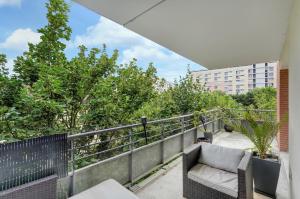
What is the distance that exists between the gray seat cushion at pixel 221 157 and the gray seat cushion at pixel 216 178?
70 mm

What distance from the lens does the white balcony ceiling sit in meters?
1.91

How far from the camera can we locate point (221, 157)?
2.67 metres

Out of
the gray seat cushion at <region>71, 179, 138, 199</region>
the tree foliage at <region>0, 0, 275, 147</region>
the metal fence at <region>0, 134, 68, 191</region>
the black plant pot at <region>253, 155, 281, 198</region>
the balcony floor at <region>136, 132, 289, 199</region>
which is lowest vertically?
the balcony floor at <region>136, 132, 289, 199</region>

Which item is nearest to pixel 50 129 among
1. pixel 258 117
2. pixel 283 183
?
pixel 258 117

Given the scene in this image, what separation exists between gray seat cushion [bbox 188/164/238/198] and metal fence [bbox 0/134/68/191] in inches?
68.0

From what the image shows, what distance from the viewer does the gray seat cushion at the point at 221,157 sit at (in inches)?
99.9

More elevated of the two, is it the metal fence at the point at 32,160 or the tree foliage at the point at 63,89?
the tree foliage at the point at 63,89

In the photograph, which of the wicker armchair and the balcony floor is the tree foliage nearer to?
the balcony floor

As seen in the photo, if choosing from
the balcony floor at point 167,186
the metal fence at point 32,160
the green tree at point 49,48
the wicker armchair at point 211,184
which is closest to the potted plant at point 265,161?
the balcony floor at point 167,186

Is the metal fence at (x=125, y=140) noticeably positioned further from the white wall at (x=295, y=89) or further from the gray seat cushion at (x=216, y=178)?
the white wall at (x=295, y=89)

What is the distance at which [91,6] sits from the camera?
186 centimetres

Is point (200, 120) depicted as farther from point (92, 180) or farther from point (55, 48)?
point (55, 48)

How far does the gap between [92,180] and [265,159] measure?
256 centimetres

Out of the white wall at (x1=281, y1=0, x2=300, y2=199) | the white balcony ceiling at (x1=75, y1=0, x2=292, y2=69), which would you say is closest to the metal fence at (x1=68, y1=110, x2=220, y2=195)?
the white balcony ceiling at (x1=75, y1=0, x2=292, y2=69)
